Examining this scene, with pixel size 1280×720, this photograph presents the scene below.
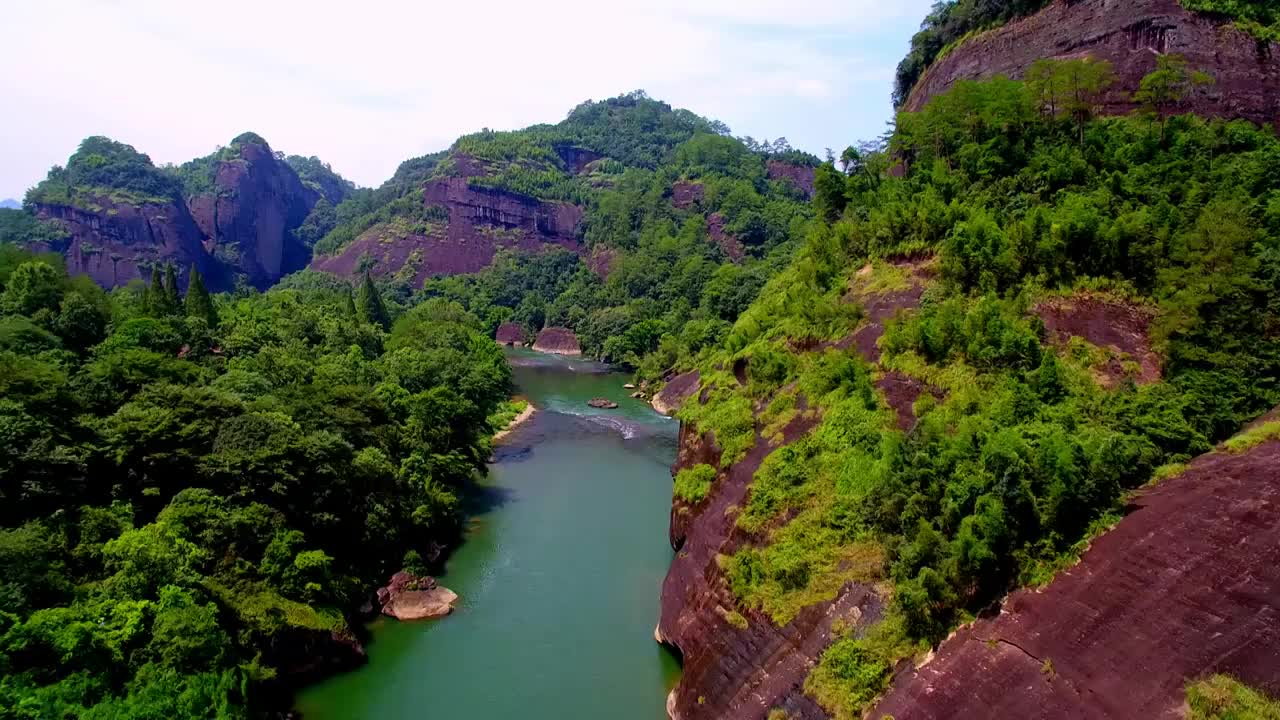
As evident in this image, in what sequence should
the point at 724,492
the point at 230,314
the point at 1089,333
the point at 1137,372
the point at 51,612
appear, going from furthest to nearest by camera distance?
1. the point at 230,314
2. the point at 724,492
3. the point at 1089,333
4. the point at 1137,372
5. the point at 51,612

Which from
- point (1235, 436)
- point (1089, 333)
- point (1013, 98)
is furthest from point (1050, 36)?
point (1235, 436)

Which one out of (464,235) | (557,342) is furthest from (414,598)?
(464,235)

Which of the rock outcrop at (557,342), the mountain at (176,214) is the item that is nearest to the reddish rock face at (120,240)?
the mountain at (176,214)

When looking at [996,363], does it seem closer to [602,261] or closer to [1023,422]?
[1023,422]

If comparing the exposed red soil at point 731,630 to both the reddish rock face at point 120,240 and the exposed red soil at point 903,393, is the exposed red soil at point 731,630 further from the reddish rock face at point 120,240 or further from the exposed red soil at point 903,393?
the reddish rock face at point 120,240

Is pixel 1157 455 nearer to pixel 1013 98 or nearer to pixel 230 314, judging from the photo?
pixel 1013 98

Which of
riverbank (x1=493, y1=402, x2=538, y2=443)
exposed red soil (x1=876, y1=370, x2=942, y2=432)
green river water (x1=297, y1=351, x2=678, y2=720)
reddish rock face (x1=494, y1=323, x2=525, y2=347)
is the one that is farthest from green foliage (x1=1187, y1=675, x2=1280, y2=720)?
reddish rock face (x1=494, y1=323, x2=525, y2=347)

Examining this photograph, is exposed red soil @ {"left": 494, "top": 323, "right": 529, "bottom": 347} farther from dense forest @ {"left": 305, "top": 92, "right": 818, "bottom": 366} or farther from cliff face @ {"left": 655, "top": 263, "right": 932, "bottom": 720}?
cliff face @ {"left": 655, "top": 263, "right": 932, "bottom": 720}
